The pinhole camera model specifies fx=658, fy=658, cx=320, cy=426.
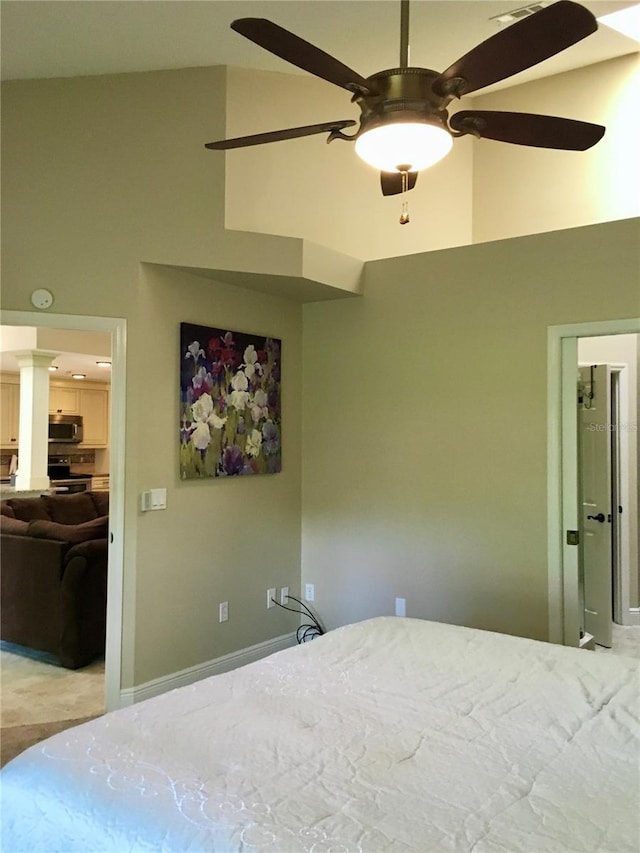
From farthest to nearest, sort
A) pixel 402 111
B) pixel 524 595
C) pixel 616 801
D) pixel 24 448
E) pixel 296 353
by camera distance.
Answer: pixel 24 448, pixel 296 353, pixel 524 595, pixel 402 111, pixel 616 801

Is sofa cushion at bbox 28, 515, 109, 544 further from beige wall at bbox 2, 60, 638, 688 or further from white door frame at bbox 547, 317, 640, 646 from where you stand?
white door frame at bbox 547, 317, 640, 646

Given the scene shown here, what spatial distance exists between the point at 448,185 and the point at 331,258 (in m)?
1.47

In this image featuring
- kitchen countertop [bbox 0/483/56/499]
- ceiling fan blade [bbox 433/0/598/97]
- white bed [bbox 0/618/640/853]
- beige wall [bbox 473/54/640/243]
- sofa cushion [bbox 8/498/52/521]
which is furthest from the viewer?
kitchen countertop [bbox 0/483/56/499]

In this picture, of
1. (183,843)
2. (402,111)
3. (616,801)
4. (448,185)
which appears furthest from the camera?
(448,185)

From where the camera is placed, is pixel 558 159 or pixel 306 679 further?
pixel 558 159

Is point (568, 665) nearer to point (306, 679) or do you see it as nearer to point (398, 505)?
point (306, 679)

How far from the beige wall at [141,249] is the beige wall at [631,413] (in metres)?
2.84

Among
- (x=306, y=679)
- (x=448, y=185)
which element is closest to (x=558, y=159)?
(x=448, y=185)

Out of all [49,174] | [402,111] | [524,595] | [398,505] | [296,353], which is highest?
[49,174]

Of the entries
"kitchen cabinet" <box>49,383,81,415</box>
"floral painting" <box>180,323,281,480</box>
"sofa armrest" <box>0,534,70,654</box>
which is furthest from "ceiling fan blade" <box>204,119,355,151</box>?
"kitchen cabinet" <box>49,383,81,415</box>

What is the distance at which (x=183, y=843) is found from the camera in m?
1.24

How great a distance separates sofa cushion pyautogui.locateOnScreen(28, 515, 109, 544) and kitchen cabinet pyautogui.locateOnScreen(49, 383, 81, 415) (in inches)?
212

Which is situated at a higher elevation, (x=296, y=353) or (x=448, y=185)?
(x=448, y=185)

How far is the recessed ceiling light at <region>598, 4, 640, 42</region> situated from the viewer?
3.77 m
